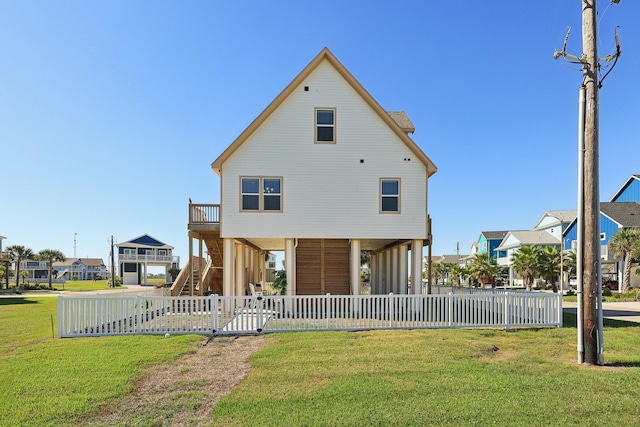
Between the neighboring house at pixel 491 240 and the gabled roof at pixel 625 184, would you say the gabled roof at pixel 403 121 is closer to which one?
the gabled roof at pixel 625 184

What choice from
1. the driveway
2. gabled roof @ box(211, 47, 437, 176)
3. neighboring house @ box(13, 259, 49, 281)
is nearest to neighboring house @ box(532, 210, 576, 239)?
the driveway

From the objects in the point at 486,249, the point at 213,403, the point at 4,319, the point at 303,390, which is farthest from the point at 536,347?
the point at 486,249

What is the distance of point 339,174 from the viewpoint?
14500mm

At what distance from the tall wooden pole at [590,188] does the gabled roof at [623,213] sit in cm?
3576

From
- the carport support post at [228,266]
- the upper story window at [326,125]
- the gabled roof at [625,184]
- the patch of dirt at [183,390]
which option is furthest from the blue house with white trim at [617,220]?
the patch of dirt at [183,390]

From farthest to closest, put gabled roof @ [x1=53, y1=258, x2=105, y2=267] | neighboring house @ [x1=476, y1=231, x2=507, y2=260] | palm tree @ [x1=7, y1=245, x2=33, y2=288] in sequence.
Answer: gabled roof @ [x1=53, y1=258, x2=105, y2=267]
neighboring house @ [x1=476, y1=231, x2=507, y2=260]
palm tree @ [x1=7, y1=245, x2=33, y2=288]

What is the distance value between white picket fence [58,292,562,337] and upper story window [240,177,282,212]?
454 cm

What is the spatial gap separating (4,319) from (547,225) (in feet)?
198

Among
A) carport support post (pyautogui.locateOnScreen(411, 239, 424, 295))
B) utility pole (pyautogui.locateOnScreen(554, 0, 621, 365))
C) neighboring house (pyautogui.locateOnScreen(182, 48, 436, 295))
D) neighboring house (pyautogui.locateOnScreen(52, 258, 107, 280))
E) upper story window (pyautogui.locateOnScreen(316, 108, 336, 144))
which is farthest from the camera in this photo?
neighboring house (pyautogui.locateOnScreen(52, 258, 107, 280))

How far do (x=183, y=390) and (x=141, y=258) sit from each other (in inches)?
2172

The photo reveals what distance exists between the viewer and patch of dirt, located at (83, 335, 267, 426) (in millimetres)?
4622

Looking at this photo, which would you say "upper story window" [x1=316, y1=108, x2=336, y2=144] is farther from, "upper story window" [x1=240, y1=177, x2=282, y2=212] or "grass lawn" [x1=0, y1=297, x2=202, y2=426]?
"grass lawn" [x1=0, y1=297, x2=202, y2=426]

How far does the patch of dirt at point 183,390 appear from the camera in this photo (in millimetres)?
4622

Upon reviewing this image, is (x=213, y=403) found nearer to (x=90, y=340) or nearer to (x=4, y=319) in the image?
(x=90, y=340)
